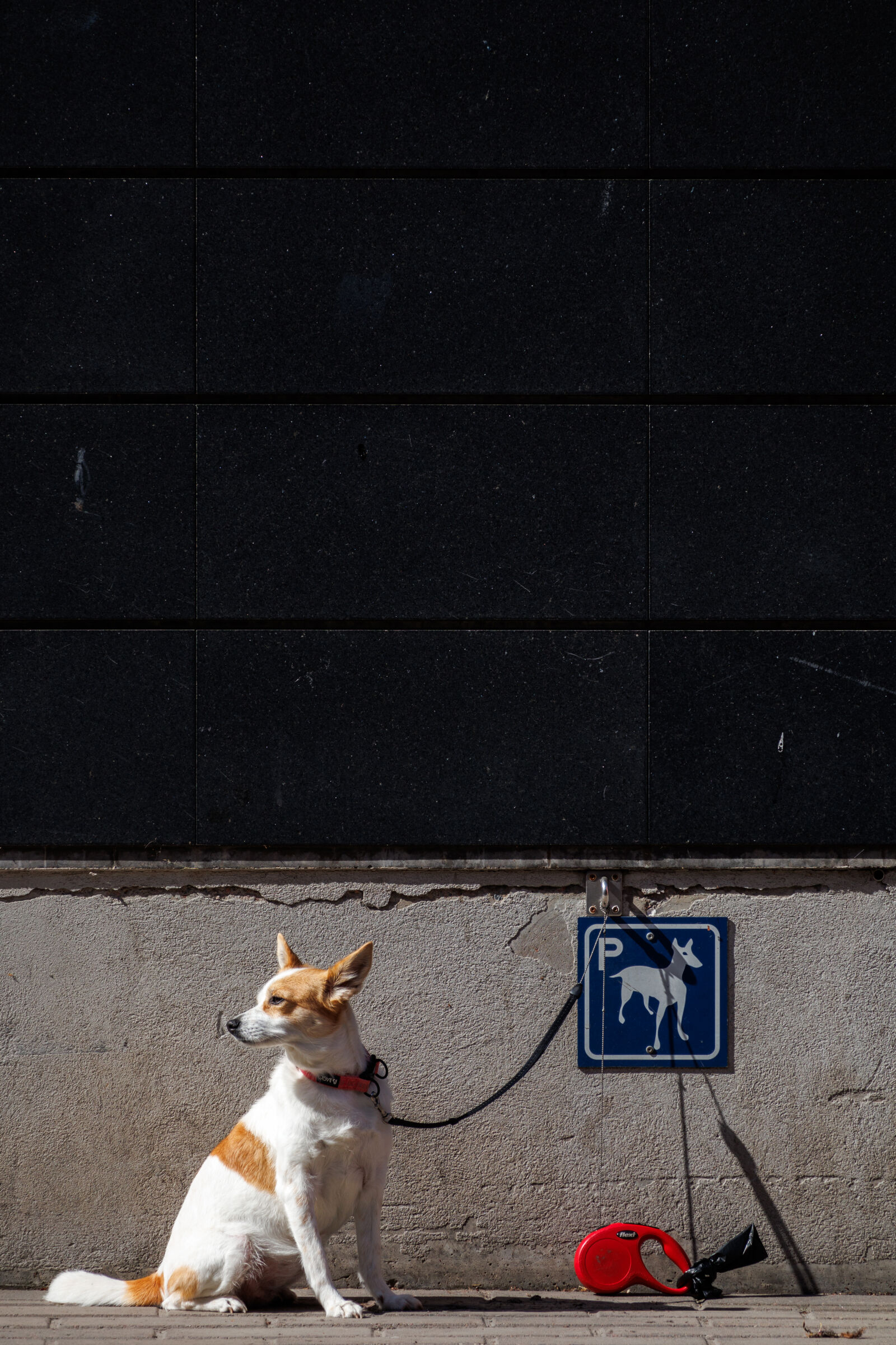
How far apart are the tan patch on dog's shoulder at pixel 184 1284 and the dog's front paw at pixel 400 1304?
2.02ft

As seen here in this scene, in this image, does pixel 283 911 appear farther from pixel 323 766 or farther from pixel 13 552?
pixel 13 552

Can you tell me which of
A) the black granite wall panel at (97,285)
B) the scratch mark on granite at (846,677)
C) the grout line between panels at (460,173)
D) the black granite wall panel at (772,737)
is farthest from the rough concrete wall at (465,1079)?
the grout line between panels at (460,173)

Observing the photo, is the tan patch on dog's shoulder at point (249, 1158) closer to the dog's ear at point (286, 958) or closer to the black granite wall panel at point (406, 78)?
the dog's ear at point (286, 958)

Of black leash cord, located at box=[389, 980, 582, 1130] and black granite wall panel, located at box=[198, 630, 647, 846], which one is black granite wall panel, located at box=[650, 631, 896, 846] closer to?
black granite wall panel, located at box=[198, 630, 647, 846]

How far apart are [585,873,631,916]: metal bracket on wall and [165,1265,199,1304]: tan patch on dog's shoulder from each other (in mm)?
1851

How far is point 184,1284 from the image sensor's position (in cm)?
389

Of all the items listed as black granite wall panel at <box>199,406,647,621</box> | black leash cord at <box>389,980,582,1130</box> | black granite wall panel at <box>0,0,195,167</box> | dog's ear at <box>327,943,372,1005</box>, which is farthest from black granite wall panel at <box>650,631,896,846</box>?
black granite wall panel at <box>0,0,195,167</box>

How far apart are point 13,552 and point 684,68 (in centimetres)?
321

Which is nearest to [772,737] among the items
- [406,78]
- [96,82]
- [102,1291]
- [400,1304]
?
[400,1304]

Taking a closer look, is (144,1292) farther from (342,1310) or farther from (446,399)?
(446,399)

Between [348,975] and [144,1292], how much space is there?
1.32m

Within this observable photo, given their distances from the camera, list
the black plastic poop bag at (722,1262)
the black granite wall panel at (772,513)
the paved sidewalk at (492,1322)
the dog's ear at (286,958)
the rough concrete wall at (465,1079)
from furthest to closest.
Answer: the black granite wall panel at (772,513) → the rough concrete wall at (465,1079) → the black plastic poop bag at (722,1262) → the dog's ear at (286,958) → the paved sidewalk at (492,1322)

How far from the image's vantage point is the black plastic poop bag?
424 cm

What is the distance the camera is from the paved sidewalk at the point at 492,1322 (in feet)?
12.3
